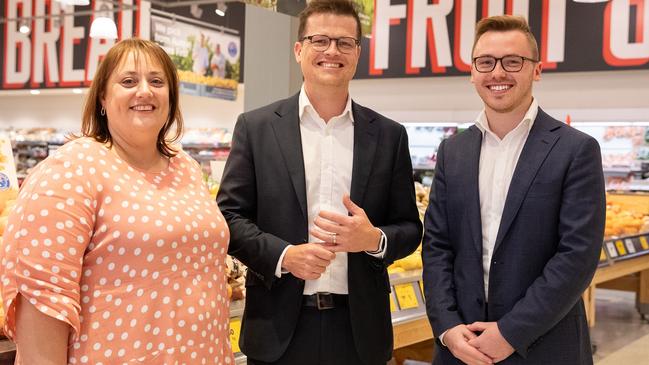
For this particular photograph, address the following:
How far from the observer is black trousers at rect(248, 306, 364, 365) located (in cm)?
222

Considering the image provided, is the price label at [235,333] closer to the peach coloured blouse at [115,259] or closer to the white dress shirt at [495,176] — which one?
the peach coloured blouse at [115,259]

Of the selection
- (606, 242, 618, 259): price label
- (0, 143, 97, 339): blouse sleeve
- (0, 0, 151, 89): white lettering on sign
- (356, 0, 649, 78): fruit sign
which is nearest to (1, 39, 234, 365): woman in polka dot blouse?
(0, 143, 97, 339): blouse sleeve

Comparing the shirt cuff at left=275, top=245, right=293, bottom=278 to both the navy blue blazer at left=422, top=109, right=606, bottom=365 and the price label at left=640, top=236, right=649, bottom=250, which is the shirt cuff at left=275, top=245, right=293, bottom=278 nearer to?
the navy blue blazer at left=422, top=109, right=606, bottom=365

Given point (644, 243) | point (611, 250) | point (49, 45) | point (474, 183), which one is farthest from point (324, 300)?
point (49, 45)

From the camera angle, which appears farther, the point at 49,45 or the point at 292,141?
the point at 49,45

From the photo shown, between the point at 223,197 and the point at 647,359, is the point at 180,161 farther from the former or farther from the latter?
the point at 647,359

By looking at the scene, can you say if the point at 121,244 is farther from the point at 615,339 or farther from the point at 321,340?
the point at 615,339

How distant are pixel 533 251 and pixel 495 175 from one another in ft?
0.88

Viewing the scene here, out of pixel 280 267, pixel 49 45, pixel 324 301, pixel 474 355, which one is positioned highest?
pixel 49 45

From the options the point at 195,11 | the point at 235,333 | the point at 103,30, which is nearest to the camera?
the point at 235,333

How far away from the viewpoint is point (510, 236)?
2195 mm

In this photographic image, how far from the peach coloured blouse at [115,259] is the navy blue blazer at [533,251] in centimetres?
78

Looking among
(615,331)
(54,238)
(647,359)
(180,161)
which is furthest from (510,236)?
(615,331)

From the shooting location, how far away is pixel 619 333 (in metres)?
6.53
